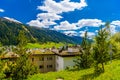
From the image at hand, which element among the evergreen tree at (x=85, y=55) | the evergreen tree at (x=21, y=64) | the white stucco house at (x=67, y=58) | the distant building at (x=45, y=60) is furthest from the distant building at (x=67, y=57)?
the evergreen tree at (x=21, y=64)

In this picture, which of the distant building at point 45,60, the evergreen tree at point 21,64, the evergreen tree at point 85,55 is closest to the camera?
the evergreen tree at point 21,64

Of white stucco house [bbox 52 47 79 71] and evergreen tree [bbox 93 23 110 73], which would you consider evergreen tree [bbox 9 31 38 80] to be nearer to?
evergreen tree [bbox 93 23 110 73]

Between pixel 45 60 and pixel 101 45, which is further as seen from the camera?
pixel 45 60

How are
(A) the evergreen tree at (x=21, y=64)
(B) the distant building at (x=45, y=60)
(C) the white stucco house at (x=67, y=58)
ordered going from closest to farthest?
(A) the evergreen tree at (x=21, y=64), (C) the white stucco house at (x=67, y=58), (B) the distant building at (x=45, y=60)

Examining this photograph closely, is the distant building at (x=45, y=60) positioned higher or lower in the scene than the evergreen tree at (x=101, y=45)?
lower

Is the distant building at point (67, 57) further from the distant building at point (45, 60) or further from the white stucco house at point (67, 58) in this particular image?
the distant building at point (45, 60)

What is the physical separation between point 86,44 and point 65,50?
93.2 ft

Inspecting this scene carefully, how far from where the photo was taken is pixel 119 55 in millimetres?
71875

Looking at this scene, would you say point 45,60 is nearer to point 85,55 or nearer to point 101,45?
point 85,55

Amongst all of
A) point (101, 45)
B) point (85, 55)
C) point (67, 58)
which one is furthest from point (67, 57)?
point (101, 45)

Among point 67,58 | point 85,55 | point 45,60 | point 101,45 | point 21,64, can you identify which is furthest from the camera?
point 45,60

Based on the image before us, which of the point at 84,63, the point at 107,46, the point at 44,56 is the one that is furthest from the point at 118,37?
the point at 107,46

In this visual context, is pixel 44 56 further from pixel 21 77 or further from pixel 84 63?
pixel 21 77

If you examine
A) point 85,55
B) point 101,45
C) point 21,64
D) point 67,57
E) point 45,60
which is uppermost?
point 101,45
